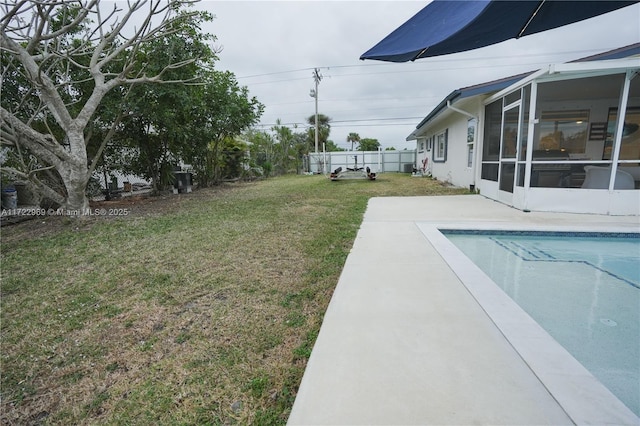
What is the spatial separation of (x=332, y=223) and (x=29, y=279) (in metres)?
4.29

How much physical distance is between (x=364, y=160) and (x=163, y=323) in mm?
22143

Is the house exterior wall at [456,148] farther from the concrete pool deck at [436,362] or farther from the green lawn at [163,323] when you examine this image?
the concrete pool deck at [436,362]

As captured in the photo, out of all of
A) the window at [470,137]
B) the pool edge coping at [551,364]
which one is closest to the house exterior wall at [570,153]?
the window at [470,137]

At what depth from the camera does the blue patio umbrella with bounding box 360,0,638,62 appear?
4.41ft

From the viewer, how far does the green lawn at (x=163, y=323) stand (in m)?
1.71

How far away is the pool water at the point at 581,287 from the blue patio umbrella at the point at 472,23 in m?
2.10

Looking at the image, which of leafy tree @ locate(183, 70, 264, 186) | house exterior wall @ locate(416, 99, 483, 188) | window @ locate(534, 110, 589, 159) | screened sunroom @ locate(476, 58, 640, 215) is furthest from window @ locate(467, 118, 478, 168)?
leafy tree @ locate(183, 70, 264, 186)

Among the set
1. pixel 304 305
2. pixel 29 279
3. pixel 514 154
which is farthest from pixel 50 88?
pixel 514 154

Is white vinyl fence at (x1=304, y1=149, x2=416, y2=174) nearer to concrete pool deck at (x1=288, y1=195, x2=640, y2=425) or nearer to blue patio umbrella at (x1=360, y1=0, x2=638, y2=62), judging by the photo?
concrete pool deck at (x1=288, y1=195, x2=640, y2=425)

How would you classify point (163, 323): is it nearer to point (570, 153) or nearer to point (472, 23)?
point (472, 23)

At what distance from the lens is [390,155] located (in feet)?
77.0

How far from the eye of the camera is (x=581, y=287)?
3246mm

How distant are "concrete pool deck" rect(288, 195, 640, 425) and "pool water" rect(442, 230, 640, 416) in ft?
1.15

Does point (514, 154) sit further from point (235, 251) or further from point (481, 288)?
point (235, 251)
